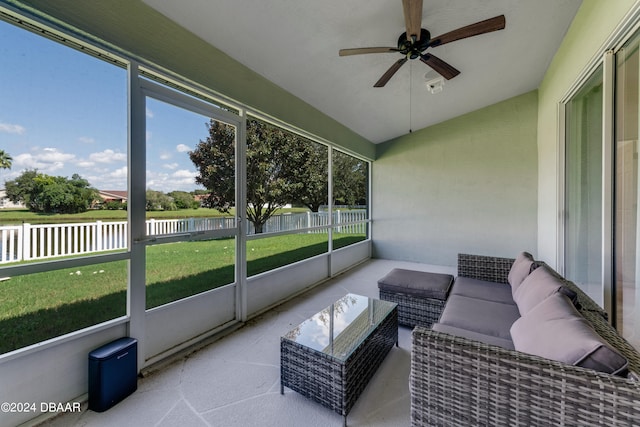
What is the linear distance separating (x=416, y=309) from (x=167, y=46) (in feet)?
11.0

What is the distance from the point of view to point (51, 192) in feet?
5.78

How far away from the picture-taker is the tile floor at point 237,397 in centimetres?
164

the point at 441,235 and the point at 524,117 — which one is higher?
the point at 524,117

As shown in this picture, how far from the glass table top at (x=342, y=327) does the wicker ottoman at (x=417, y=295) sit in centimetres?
39

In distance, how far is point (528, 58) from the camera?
11.7ft

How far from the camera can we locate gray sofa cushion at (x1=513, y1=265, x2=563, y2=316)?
1801 mm

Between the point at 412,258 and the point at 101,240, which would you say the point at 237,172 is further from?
the point at 412,258

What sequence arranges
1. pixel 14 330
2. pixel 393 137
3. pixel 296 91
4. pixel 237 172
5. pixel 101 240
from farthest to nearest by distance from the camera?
pixel 393 137 → pixel 296 91 → pixel 237 172 → pixel 101 240 → pixel 14 330

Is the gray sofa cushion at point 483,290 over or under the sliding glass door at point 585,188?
under

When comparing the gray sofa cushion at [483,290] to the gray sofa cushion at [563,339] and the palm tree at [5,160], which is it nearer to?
the gray sofa cushion at [563,339]

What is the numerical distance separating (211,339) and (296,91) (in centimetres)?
309

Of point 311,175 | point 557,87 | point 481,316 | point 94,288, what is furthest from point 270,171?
point 557,87

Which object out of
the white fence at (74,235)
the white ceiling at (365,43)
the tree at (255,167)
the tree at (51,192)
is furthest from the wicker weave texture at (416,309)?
the tree at (51,192)

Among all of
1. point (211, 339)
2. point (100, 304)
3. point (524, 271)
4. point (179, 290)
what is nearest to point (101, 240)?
point (100, 304)
